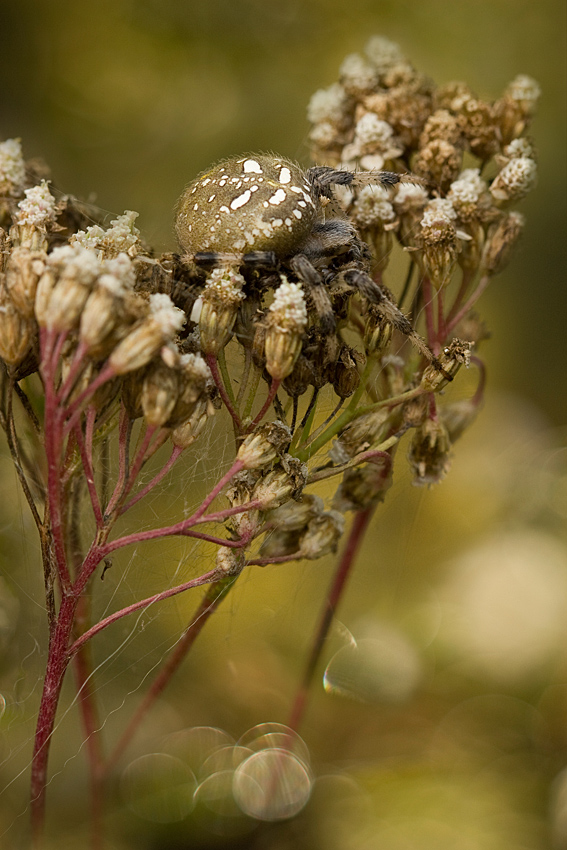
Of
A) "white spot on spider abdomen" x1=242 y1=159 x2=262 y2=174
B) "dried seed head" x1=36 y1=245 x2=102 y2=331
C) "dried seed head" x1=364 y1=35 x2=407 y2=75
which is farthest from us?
"dried seed head" x1=364 y1=35 x2=407 y2=75

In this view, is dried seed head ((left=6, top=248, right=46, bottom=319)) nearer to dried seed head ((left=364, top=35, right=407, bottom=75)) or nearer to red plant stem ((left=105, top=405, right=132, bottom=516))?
red plant stem ((left=105, top=405, right=132, bottom=516))

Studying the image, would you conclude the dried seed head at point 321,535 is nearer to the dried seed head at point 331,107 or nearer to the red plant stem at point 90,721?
the red plant stem at point 90,721

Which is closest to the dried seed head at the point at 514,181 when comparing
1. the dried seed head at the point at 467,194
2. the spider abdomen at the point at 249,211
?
the dried seed head at the point at 467,194

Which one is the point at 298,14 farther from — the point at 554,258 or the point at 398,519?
the point at 398,519

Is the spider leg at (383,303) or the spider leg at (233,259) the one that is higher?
the spider leg at (233,259)

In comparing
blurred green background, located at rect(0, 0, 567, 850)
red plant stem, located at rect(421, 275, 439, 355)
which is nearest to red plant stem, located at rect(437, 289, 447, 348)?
red plant stem, located at rect(421, 275, 439, 355)

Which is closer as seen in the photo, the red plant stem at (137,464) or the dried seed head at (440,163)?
the red plant stem at (137,464)
